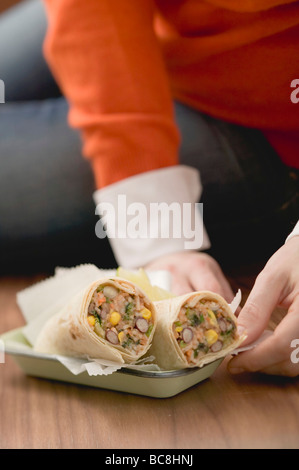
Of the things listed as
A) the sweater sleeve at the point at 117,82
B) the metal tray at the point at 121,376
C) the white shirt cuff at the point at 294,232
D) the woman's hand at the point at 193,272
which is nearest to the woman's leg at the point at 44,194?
the sweater sleeve at the point at 117,82

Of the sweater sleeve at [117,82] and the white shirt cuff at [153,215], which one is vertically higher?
the sweater sleeve at [117,82]

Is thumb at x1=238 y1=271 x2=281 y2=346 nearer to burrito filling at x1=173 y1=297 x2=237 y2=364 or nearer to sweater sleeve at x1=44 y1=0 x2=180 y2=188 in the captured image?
burrito filling at x1=173 y1=297 x2=237 y2=364

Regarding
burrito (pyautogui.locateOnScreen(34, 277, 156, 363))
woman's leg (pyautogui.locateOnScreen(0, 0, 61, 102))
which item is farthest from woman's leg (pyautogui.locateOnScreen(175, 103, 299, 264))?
woman's leg (pyautogui.locateOnScreen(0, 0, 61, 102))

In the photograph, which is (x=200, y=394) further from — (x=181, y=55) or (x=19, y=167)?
(x=19, y=167)

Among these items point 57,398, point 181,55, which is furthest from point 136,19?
point 57,398

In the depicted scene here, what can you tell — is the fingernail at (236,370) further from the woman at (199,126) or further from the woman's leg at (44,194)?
the woman's leg at (44,194)

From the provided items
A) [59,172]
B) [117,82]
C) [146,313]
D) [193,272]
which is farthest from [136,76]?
[146,313]
